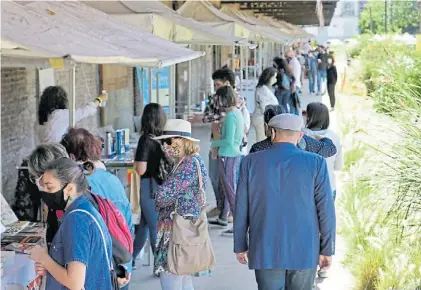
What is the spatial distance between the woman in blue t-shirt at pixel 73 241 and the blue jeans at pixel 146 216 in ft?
9.02

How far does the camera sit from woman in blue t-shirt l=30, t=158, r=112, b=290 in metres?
4.02

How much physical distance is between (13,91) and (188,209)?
432cm

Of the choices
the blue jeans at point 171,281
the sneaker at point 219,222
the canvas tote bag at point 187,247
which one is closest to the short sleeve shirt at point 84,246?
the canvas tote bag at point 187,247

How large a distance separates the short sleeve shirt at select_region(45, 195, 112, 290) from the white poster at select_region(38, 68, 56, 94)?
632 centimetres

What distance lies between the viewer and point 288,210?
512 centimetres

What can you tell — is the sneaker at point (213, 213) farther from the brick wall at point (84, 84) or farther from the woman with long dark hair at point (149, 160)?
the woman with long dark hair at point (149, 160)

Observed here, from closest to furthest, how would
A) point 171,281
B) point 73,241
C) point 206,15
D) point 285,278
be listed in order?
point 73,241 < point 285,278 < point 171,281 < point 206,15

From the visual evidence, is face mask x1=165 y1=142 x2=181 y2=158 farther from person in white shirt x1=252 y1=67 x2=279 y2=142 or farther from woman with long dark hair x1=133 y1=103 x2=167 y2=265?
person in white shirt x1=252 y1=67 x2=279 y2=142

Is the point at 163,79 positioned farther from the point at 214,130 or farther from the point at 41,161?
the point at 41,161

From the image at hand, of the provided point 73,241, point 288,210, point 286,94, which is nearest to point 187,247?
point 288,210

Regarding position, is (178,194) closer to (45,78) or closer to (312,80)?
(45,78)

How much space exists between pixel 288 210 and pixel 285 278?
469mm

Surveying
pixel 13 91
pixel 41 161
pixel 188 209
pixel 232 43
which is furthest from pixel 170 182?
pixel 232 43

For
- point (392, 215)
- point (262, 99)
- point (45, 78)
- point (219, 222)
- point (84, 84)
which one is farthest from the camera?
point (84, 84)
